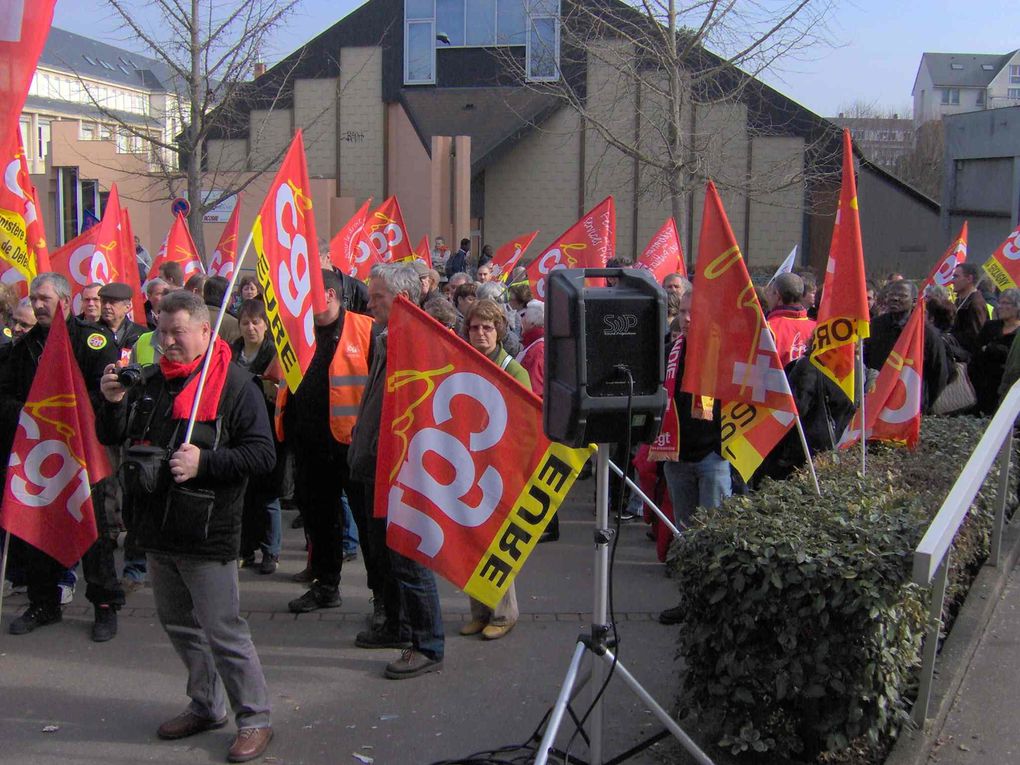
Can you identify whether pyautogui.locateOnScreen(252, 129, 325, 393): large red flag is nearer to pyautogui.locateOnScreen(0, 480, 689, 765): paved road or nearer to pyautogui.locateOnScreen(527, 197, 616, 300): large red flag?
pyautogui.locateOnScreen(0, 480, 689, 765): paved road

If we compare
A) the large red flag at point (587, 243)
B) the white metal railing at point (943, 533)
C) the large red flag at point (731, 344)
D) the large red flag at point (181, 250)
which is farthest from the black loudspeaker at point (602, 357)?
the large red flag at point (181, 250)

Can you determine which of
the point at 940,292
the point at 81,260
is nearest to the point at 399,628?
the point at 81,260

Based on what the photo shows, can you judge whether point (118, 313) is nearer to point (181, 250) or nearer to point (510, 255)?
point (181, 250)

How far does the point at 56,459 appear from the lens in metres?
5.18

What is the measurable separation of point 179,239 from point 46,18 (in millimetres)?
7522

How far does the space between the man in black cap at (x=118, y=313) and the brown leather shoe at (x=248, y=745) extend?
3020 mm

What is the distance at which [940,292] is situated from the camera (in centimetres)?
954

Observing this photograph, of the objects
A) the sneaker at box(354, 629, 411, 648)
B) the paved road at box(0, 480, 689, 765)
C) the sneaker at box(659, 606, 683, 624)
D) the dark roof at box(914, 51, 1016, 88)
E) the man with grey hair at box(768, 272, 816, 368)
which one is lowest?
the paved road at box(0, 480, 689, 765)

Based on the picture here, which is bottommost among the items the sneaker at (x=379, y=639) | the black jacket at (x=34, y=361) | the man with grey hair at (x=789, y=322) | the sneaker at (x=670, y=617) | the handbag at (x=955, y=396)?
the sneaker at (x=379, y=639)

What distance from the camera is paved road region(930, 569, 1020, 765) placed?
385 centimetres

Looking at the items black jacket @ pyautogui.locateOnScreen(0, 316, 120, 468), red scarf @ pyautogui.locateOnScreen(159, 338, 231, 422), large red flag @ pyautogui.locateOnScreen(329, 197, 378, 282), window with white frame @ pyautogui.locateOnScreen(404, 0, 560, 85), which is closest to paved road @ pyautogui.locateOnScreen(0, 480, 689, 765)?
black jacket @ pyautogui.locateOnScreen(0, 316, 120, 468)

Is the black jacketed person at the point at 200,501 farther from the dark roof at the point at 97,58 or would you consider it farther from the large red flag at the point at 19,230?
the dark roof at the point at 97,58

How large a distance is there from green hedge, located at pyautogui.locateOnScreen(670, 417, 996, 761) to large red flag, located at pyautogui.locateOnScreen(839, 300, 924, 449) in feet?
7.08

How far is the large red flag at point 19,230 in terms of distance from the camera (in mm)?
5766
